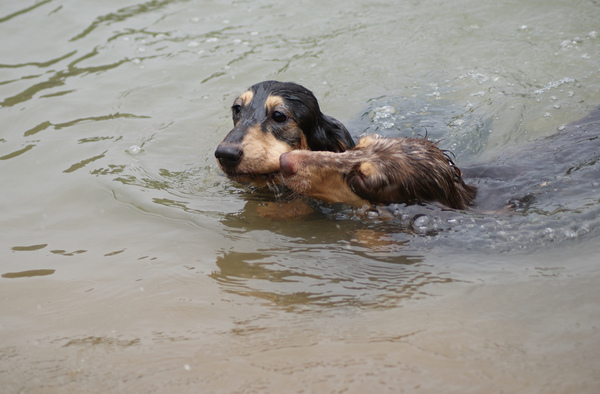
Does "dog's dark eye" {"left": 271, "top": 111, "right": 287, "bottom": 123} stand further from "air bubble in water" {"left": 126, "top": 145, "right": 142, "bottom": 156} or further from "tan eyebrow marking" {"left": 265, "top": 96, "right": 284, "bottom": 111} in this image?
"air bubble in water" {"left": 126, "top": 145, "right": 142, "bottom": 156}

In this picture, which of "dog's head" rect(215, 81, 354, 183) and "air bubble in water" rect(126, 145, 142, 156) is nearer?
"dog's head" rect(215, 81, 354, 183)

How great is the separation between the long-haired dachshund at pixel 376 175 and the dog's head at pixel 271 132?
0.32m

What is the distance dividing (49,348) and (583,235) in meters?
3.57

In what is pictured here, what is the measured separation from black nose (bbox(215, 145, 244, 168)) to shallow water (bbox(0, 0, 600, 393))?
1.80 feet

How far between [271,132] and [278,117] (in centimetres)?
17

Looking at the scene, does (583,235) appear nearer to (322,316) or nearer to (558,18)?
(322,316)

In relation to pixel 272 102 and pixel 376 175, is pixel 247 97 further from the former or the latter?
pixel 376 175

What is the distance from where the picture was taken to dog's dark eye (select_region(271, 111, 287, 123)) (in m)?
5.37

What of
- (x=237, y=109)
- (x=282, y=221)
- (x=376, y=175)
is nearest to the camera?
(x=376, y=175)

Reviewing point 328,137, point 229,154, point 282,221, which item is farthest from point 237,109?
point 282,221

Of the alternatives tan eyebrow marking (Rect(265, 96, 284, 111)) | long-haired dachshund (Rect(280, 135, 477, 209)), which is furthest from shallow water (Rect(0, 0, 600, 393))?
tan eyebrow marking (Rect(265, 96, 284, 111))

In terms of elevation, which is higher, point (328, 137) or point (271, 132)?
point (271, 132)

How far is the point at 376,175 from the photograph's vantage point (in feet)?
15.3

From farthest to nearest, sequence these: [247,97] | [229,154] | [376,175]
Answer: [247,97] < [229,154] < [376,175]
